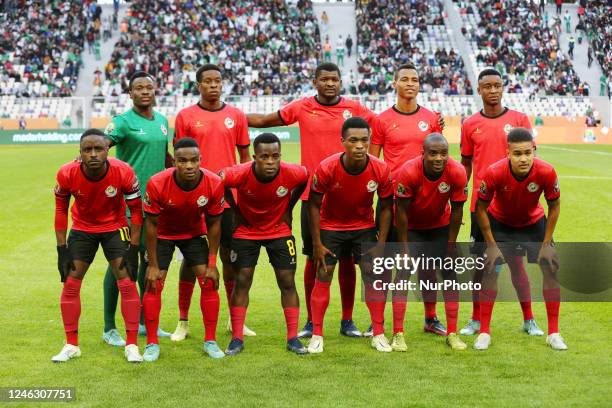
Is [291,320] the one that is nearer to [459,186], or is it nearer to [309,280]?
[309,280]

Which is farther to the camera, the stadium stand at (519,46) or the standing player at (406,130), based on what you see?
the stadium stand at (519,46)

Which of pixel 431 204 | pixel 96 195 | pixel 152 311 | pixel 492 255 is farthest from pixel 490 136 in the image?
Answer: pixel 96 195

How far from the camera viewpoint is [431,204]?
309 inches

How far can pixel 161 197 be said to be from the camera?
24.2 feet

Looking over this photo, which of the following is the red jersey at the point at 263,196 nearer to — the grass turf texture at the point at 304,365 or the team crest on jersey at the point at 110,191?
the team crest on jersey at the point at 110,191

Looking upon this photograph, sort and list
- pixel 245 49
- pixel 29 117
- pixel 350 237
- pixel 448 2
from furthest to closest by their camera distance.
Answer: pixel 448 2, pixel 245 49, pixel 29 117, pixel 350 237

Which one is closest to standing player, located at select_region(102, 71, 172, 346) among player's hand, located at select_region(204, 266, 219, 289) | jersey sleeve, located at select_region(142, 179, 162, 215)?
jersey sleeve, located at select_region(142, 179, 162, 215)

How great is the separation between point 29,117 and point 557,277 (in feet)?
125

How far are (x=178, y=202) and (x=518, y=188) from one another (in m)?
2.99

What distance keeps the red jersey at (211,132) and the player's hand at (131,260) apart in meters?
1.13

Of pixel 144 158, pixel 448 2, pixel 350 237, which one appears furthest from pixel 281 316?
pixel 448 2

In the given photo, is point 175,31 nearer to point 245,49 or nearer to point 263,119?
point 245,49

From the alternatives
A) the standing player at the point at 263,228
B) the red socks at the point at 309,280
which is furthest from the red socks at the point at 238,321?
the red socks at the point at 309,280

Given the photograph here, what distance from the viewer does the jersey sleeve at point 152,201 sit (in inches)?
290
